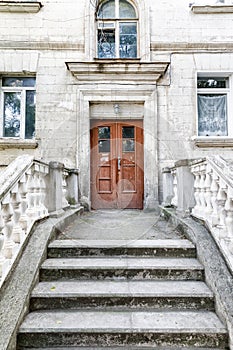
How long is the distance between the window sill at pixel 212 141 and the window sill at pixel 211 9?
3.01 m

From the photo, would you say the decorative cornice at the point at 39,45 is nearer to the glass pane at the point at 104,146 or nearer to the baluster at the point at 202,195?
the glass pane at the point at 104,146

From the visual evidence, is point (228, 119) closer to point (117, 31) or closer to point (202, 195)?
point (117, 31)

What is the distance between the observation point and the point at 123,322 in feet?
7.00

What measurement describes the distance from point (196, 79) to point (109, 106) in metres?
2.13

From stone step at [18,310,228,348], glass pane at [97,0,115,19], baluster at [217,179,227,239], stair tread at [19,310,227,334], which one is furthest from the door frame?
stone step at [18,310,228,348]

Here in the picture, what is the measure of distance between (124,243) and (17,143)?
404 centimetres

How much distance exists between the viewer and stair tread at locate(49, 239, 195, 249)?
2.94m

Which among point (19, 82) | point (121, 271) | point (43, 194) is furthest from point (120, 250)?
point (19, 82)

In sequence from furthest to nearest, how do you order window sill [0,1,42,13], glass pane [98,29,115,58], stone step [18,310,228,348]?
1. glass pane [98,29,115,58]
2. window sill [0,1,42,13]
3. stone step [18,310,228,348]

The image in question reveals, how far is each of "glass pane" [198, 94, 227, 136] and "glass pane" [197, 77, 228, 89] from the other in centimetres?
23

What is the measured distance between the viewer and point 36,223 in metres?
3.11

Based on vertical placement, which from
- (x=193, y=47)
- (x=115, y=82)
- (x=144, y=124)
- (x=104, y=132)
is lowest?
(x=104, y=132)

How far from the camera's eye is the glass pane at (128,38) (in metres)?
6.47

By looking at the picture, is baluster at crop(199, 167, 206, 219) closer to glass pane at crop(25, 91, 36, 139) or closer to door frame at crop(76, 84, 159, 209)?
door frame at crop(76, 84, 159, 209)
